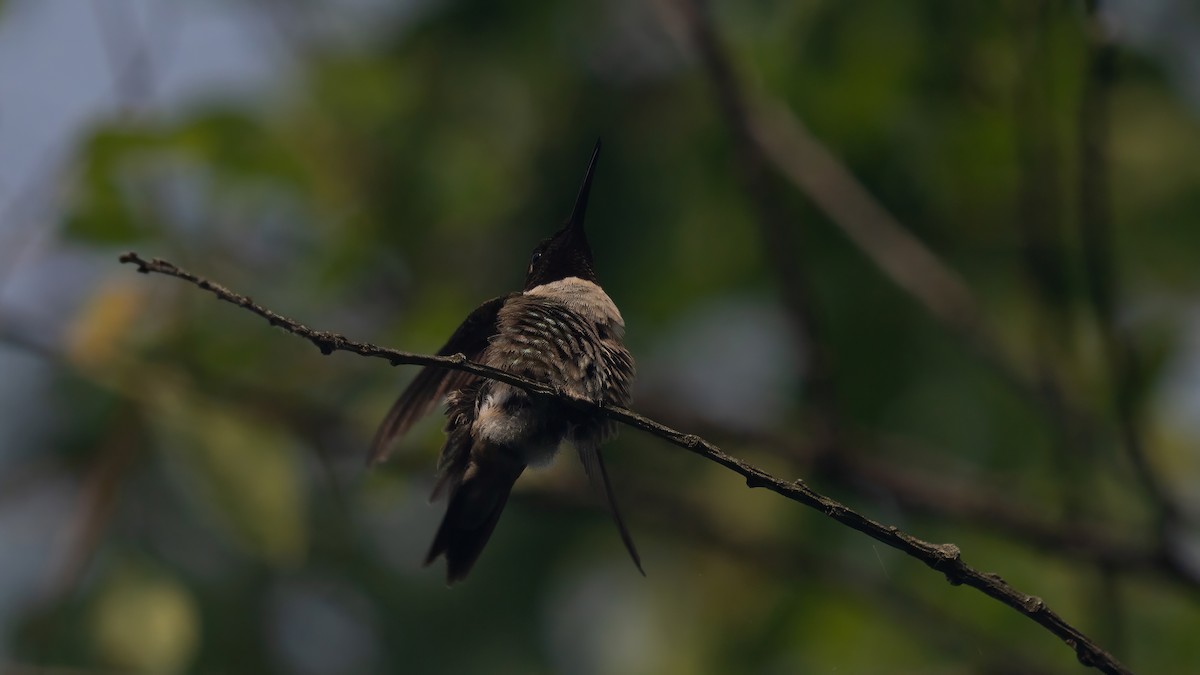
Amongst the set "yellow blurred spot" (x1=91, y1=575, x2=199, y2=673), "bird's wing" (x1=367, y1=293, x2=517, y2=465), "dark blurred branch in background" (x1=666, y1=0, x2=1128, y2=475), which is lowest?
"yellow blurred spot" (x1=91, y1=575, x2=199, y2=673)

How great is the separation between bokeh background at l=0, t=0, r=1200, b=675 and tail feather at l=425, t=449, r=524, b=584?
4.38 feet

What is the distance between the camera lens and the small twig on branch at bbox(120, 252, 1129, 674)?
180 cm

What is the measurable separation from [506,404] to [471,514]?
28 cm

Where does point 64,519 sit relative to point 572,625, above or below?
below

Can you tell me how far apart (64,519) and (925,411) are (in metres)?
3.74

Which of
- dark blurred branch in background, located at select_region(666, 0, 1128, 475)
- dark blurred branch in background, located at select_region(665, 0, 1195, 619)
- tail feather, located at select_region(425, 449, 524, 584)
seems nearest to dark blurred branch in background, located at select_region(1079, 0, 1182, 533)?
dark blurred branch in background, located at select_region(665, 0, 1195, 619)

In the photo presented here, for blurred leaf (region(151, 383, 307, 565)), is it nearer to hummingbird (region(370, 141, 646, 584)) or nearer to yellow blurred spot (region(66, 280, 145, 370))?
yellow blurred spot (region(66, 280, 145, 370))

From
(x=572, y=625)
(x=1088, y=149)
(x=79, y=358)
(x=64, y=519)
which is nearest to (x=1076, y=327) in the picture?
(x=1088, y=149)

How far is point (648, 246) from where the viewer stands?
5441mm

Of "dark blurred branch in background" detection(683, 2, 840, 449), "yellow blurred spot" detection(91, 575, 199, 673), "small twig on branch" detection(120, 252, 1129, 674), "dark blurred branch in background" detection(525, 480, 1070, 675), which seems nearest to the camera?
"small twig on branch" detection(120, 252, 1129, 674)

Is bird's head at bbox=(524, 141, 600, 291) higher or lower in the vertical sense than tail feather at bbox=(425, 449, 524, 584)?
higher

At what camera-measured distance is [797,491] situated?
182cm

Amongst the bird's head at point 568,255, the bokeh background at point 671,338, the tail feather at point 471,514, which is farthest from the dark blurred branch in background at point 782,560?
the tail feather at point 471,514

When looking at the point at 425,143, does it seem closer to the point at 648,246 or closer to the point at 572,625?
the point at 648,246
